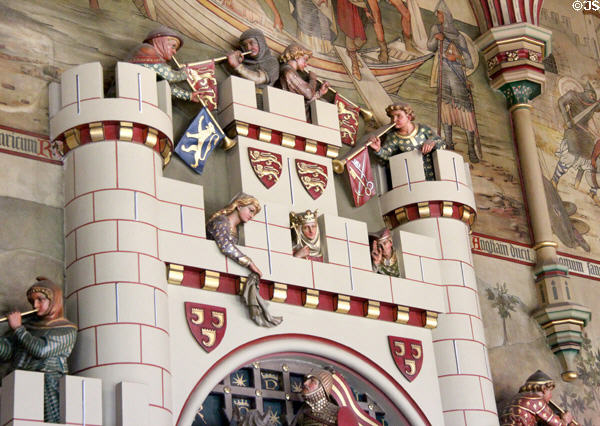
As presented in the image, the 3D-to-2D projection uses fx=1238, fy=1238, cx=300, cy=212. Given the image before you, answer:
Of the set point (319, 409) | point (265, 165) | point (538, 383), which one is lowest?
point (319, 409)

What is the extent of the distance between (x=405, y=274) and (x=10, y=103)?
3799 millimetres

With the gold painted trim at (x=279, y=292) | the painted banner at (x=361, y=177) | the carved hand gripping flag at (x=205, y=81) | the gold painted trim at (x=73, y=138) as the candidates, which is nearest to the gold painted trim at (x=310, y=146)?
the painted banner at (x=361, y=177)

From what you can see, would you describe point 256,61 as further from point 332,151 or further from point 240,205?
point 240,205

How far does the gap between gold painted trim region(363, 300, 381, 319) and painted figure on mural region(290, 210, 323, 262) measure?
0.57 meters

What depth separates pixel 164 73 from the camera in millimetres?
10586

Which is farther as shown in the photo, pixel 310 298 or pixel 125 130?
pixel 310 298

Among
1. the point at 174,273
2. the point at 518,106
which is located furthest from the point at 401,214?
the point at 174,273

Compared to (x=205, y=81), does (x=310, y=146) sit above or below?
below

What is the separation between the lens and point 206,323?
32.1 ft

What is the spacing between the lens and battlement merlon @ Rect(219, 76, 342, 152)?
36.0ft

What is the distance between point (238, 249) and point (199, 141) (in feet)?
3.78

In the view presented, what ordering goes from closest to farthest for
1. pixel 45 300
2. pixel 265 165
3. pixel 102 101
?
pixel 45 300, pixel 102 101, pixel 265 165

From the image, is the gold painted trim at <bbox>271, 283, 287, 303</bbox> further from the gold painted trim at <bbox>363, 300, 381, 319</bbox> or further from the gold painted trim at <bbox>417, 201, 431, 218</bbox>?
the gold painted trim at <bbox>417, 201, 431, 218</bbox>

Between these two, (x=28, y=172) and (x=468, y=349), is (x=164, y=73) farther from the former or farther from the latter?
(x=468, y=349)
